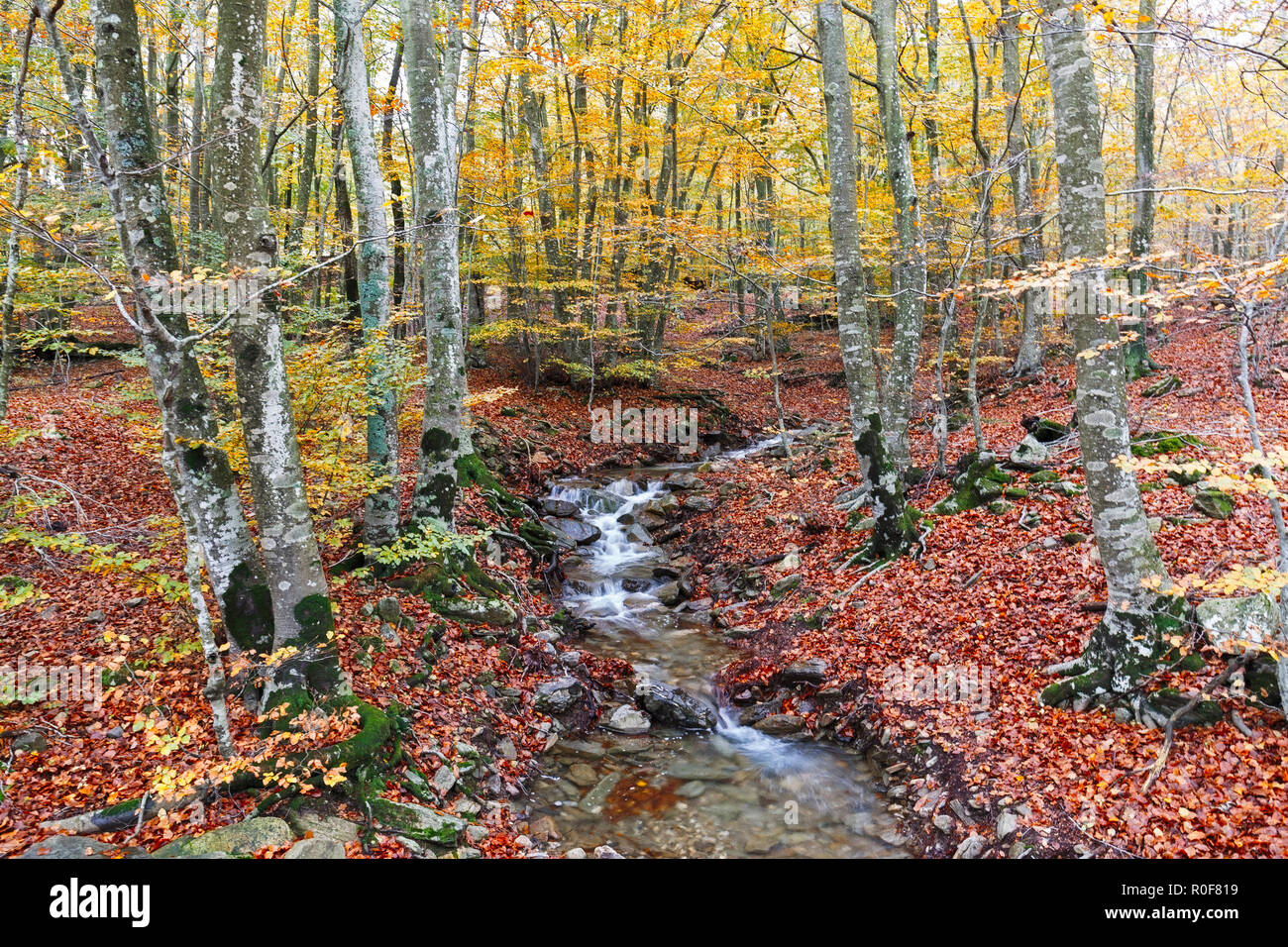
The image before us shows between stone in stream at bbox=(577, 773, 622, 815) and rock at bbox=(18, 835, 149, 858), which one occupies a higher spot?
rock at bbox=(18, 835, 149, 858)

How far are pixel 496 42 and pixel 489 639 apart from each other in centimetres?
1684

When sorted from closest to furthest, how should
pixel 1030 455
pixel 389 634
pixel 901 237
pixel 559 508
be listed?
1. pixel 389 634
2. pixel 1030 455
3. pixel 901 237
4. pixel 559 508

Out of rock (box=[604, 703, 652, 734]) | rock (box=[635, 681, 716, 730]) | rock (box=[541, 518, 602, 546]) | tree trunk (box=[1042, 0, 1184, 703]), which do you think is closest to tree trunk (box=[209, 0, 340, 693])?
rock (box=[604, 703, 652, 734])

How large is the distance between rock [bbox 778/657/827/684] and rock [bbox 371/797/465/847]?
402 centimetres

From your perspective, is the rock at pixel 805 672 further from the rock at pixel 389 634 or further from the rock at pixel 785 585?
the rock at pixel 389 634

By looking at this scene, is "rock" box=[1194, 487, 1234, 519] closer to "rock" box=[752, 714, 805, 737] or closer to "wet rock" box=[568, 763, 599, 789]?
"rock" box=[752, 714, 805, 737]

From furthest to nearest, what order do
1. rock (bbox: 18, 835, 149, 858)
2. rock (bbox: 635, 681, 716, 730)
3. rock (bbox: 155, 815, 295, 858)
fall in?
rock (bbox: 635, 681, 716, 730) → rock (bbox: 155, 815, 295, 858) → rock (bbox: 18, 835, 149, 858)

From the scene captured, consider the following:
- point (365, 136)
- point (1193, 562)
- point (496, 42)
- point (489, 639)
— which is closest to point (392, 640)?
point (489, 639)

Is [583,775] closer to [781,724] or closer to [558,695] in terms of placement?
[558,695]

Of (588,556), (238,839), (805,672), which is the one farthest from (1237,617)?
(588,556)

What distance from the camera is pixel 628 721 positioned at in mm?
7371

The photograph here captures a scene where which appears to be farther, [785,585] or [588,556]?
Result: [588,556]

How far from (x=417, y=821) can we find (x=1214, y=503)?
8.47 metres

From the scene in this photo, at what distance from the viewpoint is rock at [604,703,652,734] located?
7297 mm
